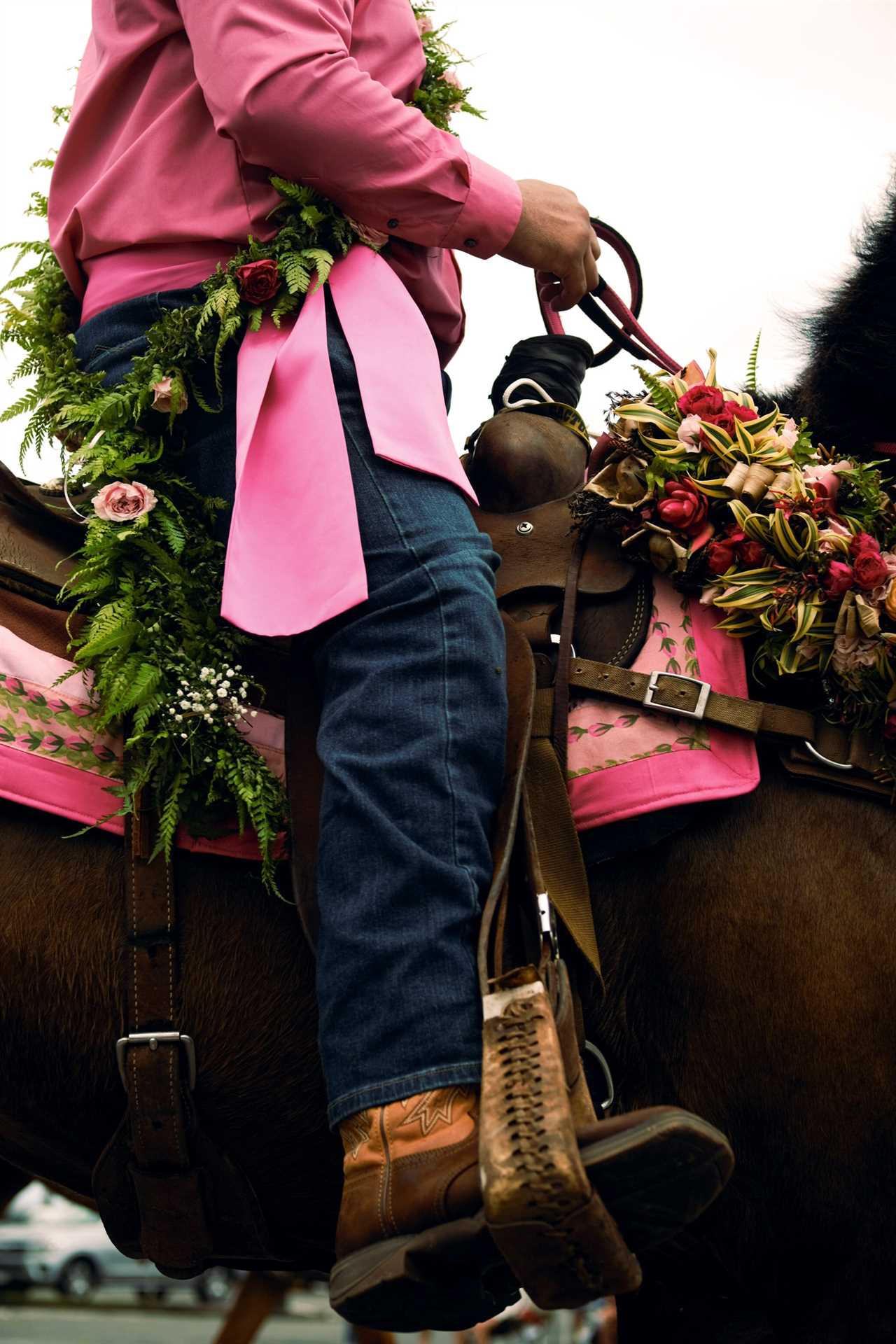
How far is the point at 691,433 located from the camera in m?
2.36

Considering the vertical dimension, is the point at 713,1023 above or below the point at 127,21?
below

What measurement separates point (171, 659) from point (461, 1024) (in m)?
0.81

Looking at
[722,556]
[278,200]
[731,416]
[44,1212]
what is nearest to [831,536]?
[722,556]

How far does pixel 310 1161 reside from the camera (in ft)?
7.48

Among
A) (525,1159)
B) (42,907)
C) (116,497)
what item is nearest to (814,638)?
(525,1159)

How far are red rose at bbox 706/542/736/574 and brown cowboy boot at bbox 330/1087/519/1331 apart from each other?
1.06 metres

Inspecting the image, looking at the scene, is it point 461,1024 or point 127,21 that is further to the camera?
point 127,21

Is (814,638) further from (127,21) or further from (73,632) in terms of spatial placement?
(127,21)

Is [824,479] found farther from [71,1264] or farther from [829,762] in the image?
[71,1264]

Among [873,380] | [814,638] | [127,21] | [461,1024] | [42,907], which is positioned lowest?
[42,907]

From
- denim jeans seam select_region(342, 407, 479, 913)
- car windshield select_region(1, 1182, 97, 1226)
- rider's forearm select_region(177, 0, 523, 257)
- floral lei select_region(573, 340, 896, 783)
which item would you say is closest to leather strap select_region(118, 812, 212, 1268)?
denim jeans seam select_region(342, 407, 479, 913)

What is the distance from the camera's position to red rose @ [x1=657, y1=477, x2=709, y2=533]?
2.30 m

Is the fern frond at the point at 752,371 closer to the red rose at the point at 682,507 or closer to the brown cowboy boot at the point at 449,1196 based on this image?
the red rose at the point at 682,507

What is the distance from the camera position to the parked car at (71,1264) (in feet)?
53.9
